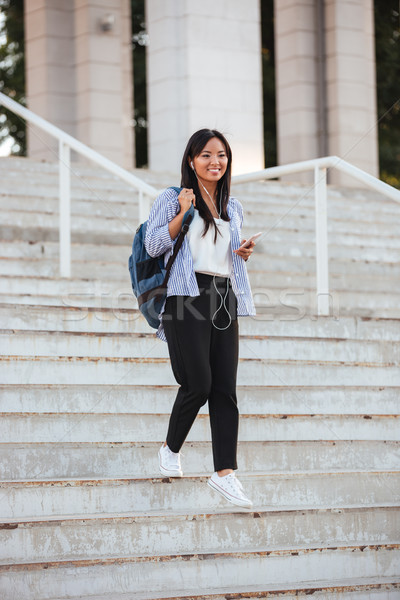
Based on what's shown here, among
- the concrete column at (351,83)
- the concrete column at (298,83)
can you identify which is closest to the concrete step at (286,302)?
the concrete column at (351,83)

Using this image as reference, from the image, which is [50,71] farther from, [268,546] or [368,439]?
[268,546]

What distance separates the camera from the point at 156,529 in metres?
4.67

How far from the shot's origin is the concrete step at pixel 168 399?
5.46 meters

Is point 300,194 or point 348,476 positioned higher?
point 300,194

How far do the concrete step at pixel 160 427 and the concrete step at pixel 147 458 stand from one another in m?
0.16

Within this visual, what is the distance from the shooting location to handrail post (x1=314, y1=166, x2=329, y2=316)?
7.02 m

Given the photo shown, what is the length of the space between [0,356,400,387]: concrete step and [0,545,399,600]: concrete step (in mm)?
1453

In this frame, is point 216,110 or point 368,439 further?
point 216,110

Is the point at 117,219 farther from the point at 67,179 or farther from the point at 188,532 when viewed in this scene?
the point at 188,532

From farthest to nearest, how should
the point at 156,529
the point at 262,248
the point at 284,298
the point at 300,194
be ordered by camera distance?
the point at 300,194 < the point at 262,248 < the point at 284,298 < the point at 156,529

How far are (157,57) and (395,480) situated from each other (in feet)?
26.8

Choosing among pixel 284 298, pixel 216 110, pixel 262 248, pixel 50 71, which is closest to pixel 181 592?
pixel 284 298

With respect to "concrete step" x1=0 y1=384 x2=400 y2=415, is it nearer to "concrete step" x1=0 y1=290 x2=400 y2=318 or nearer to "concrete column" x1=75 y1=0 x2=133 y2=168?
"concrete step" x1=0 y1=290 x2=400 y2=318

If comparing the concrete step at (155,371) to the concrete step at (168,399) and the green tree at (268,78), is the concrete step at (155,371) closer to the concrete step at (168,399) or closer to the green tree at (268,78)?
the concrete step at (168,399)
